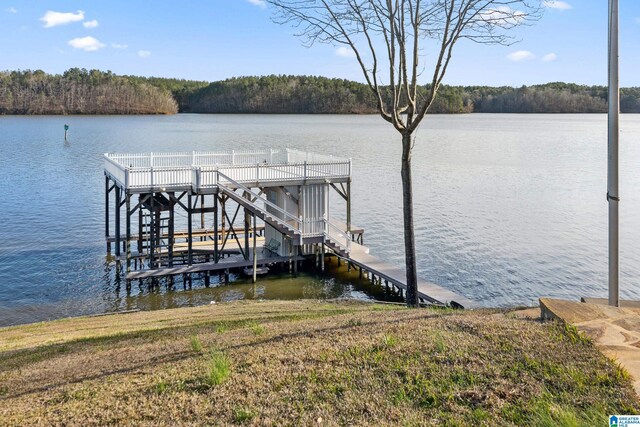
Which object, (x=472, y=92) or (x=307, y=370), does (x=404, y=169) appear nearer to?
(x=307, y=370)

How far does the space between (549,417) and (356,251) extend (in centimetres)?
1940

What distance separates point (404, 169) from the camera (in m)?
15.1

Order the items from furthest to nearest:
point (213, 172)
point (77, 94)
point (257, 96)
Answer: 1. point (257, 96)
2. point (77, 94)
3. point (213, 172)

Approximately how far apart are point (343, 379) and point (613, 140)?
5.75 m

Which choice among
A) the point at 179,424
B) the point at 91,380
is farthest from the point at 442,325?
the point at 91,380

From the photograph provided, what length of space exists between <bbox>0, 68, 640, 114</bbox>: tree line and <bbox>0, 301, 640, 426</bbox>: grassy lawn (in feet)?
495

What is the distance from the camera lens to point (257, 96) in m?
188

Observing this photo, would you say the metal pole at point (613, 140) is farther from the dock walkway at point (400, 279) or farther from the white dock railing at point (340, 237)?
the white dock railing at point (340, 237)

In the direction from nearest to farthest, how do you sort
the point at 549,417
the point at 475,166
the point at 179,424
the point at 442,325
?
the point at 549,417 < the point at 179,424 < the point at 442,325 < the point at 475,166

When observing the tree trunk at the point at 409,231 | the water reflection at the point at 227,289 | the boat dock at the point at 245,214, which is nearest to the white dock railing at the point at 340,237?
the boat dock at the point at 245,214


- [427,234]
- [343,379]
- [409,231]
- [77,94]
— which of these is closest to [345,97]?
[77,94]

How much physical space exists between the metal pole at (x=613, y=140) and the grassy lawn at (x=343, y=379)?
1.93m

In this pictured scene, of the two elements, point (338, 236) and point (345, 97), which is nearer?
point (338, 236)

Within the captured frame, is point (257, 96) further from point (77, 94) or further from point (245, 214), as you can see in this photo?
point (245, 214)
